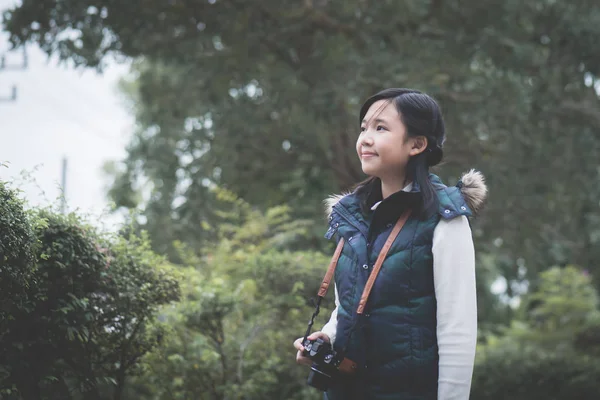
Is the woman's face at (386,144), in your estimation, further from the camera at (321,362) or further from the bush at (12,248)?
the bush at (12,248)

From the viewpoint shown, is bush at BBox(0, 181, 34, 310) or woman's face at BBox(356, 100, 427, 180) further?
bush at BBox(0, 181, 34, 310)

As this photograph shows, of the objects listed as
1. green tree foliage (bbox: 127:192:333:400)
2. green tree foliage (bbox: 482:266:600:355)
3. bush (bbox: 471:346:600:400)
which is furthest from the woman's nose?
green tree foliage (bbox: 482:266:600:355)

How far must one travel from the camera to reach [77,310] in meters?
4.65


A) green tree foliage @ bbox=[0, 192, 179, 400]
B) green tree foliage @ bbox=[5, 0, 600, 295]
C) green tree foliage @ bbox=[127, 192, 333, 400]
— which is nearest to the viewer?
green tree foliage @ bbox=[0, 192, 179, 400]

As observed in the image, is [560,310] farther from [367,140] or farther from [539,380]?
[367,140]

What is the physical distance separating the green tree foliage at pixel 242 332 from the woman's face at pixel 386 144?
3839 mm

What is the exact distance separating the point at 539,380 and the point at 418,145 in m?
8.92

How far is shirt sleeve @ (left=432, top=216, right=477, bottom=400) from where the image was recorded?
2768 mm

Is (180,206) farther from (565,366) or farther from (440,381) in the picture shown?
(440,381)

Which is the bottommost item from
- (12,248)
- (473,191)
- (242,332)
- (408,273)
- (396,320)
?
(396,320)

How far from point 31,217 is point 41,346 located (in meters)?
0.79

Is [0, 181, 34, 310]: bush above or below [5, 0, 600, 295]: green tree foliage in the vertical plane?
below

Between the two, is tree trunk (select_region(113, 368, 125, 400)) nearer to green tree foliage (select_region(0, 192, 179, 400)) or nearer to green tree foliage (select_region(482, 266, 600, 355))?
green tree foliage (select_region(0, 192, 179, 400))

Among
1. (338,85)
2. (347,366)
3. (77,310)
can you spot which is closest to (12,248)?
(77,310)
